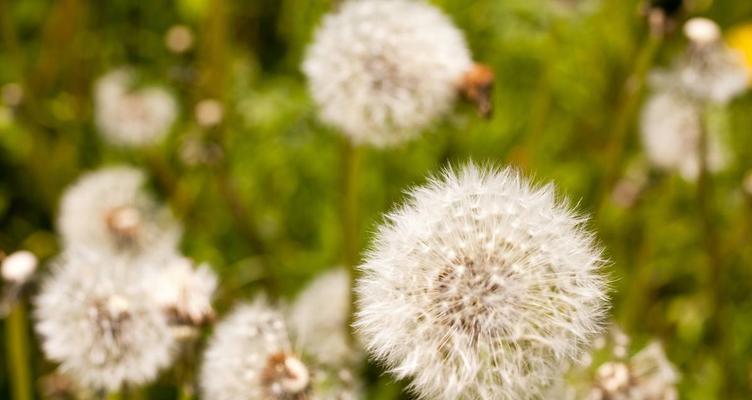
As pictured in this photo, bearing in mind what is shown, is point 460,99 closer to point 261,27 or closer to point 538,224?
point 538,224

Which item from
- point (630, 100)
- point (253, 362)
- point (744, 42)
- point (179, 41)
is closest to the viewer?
point (253, 362)

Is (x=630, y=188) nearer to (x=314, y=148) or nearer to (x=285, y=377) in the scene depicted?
(x=314, y=148)

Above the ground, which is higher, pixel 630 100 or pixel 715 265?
pixel 630 100

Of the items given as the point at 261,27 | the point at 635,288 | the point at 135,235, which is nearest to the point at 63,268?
the point at 135,235

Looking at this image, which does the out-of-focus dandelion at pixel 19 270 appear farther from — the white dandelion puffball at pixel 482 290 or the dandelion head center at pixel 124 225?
the white dandelion puffball at pixel 482 290

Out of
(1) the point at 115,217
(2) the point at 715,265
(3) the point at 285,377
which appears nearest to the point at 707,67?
(2) the point at 715,265

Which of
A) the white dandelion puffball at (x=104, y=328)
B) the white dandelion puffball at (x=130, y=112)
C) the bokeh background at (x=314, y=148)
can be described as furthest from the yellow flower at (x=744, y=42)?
the white dandelion puffball at (x=104, y=328)
